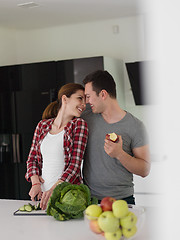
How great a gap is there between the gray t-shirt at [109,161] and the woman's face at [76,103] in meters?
0.11

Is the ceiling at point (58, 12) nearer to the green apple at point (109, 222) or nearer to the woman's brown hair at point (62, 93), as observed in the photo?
the woman's brown hair at point (62, 93)

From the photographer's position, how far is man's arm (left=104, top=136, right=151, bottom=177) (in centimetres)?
158

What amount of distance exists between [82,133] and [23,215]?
0.44 meters

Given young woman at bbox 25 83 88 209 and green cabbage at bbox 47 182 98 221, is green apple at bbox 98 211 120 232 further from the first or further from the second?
young woman at bbox 25 83 88 209

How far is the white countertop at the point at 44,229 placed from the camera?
1.18 m

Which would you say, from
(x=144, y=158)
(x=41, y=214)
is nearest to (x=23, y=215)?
(x=41, y=214)

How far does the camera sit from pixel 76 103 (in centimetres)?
181

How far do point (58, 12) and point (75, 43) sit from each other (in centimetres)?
64

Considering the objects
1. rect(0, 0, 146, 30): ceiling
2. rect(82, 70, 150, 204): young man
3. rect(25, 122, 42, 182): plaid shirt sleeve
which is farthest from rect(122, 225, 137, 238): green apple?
rect(0, 0, 146, 30): ceiling

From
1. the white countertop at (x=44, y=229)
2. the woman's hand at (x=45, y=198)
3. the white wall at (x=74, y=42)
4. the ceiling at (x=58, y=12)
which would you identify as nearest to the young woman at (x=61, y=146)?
the woman's hand at (x=45, y=198)

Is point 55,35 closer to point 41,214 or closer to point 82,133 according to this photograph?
point 82,133

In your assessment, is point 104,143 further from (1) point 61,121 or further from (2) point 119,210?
(2) point 119,210

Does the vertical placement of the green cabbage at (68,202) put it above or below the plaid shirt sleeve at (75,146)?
below

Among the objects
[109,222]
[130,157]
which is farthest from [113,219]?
[130,157]
